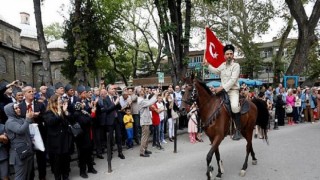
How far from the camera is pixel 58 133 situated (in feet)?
20.9

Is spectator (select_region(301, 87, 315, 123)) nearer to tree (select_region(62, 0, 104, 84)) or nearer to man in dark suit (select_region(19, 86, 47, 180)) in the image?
tree (select_region(62, 0, 104, 84))

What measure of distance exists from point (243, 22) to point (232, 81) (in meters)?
30.9

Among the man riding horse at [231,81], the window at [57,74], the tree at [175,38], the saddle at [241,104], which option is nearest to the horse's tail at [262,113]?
the saddle at [241,104]

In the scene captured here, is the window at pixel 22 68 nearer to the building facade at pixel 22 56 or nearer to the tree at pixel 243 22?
the building facade at pixel 22 56

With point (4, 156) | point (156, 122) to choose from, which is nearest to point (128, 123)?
point (156, 122)

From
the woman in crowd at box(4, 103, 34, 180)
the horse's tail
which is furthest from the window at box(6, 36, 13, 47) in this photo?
the horse's tail

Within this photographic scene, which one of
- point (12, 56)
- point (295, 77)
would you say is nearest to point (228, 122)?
point (295, 77)

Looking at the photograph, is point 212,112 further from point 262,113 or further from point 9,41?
point 9,41

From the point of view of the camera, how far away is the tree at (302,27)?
2081 centimetres

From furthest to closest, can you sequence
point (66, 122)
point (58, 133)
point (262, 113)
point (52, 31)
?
point (52, 31)
point (262, 113)
point (66, 122)
point (58, 133)

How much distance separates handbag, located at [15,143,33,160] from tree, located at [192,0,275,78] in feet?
98.1

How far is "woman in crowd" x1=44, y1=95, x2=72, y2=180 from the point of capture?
6.19m

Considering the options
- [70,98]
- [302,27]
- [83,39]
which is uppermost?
[302,27]

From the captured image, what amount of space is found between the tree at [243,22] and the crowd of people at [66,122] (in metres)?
25.0
